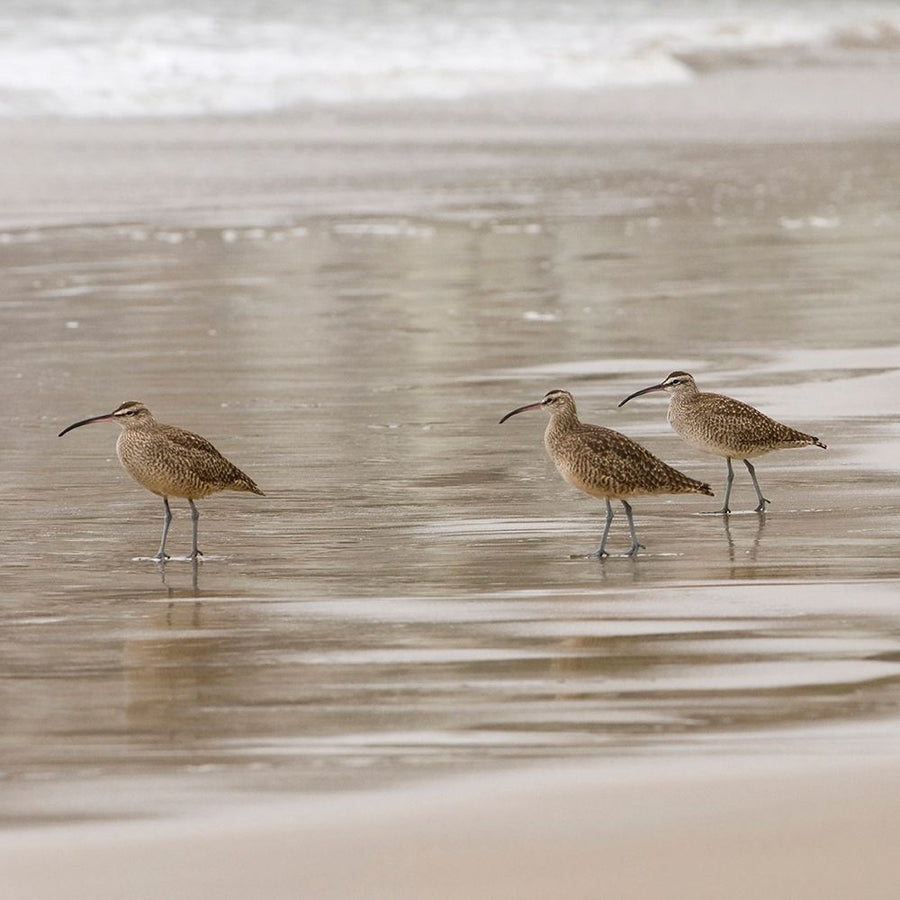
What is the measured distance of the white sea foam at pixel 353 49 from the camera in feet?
132

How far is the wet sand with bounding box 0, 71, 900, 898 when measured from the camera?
17.6ft

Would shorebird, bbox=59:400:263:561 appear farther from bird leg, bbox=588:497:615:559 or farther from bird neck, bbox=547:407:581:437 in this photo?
bird leg, bbox=588:497:615:559

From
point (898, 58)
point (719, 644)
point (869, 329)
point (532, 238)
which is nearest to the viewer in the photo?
point (719, 644)

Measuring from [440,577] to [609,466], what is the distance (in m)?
1.08

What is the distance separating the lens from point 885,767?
18.6ft

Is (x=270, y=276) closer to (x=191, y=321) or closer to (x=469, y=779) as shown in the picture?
(x=191, y=321)

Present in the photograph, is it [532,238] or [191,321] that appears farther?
[532,238]

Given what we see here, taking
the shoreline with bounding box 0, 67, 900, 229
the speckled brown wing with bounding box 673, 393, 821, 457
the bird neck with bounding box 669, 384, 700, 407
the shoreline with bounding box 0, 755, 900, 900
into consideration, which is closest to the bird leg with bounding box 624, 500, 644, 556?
the speckled brown wing with bounding box 673, 393, 821, 457

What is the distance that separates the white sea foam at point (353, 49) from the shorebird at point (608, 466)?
28.7 m

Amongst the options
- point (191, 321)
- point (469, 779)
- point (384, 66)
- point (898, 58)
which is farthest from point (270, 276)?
point (898, 58)

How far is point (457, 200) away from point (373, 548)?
14971mm

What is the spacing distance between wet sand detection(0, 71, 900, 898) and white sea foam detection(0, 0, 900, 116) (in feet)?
62.8

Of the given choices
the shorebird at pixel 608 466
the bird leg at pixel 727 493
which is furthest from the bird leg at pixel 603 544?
the bird leg at pixel 727 493

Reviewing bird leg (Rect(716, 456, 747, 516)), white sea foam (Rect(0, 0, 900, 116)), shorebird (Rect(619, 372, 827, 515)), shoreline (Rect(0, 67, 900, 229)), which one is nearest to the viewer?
bird leg (Rect(716, 456, 747, 516))
